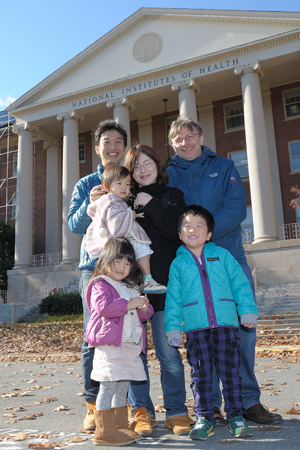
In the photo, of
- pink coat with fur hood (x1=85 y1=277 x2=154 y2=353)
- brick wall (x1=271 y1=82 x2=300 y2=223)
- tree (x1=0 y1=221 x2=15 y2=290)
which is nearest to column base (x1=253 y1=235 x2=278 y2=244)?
brick wall (x1=271 y1=82 x2=300 y2=223)

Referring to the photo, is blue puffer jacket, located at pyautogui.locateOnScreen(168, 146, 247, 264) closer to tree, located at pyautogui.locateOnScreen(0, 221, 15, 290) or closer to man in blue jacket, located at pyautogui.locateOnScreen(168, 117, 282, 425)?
man in blue jacket, located at pyautogui.locateOnScreen(168, 117, 282, 425)

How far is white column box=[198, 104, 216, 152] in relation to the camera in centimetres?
2859

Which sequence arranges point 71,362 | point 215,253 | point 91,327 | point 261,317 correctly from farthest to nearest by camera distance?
point 261,317 → point 71,362 → point 215,253 → point 91,327

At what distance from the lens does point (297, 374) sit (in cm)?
697

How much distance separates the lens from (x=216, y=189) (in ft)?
15.0

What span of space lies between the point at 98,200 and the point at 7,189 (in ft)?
107

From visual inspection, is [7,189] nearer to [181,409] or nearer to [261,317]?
[261,317]

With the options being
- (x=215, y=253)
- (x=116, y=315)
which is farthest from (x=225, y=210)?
(x=116, y=315)

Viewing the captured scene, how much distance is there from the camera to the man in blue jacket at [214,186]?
14.3 feet

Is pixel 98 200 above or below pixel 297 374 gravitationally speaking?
above

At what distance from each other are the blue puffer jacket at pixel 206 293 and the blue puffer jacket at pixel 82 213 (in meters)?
0.88

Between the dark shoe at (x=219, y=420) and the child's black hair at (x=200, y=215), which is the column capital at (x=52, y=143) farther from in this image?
→ the dark shoe at (x=219, y=420)

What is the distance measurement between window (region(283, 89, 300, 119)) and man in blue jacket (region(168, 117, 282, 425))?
24449mm

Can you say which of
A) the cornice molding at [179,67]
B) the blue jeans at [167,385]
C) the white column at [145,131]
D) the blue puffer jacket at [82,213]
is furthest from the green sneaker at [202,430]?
the white column at [145,131]
